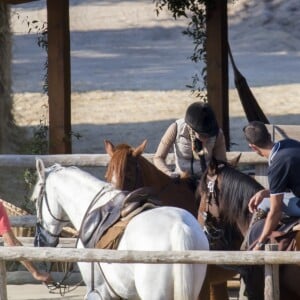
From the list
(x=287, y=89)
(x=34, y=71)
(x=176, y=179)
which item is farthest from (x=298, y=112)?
(x=176, y=179)

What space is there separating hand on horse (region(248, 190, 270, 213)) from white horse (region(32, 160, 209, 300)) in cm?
68

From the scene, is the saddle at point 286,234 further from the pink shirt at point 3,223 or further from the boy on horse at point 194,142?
the pink shirt at point 3,223

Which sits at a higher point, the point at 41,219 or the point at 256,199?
the point at 256,199

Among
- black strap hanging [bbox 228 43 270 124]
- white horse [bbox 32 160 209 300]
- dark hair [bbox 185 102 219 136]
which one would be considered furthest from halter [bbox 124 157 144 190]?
black strap hanging [bbox 228 43 270 124]

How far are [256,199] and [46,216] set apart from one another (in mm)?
1303

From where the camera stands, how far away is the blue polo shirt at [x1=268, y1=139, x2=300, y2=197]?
580cm

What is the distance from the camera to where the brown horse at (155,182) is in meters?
6.44

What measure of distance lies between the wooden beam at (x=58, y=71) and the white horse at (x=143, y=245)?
120 inches

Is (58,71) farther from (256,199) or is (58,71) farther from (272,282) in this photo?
(272,282)

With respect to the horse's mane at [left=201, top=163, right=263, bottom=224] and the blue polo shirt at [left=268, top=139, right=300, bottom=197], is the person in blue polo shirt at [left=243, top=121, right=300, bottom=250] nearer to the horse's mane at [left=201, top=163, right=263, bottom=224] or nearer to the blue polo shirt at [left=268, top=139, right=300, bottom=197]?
the blue polo shirt at [left=268, top=139, right=300, bottom=197]

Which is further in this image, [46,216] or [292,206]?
[46,216]

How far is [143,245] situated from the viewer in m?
5.69

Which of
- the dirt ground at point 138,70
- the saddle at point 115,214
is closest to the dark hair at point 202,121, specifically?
the saddle at point 115,214

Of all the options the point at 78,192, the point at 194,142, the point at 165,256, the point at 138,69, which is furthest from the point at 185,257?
the point at 138,69
